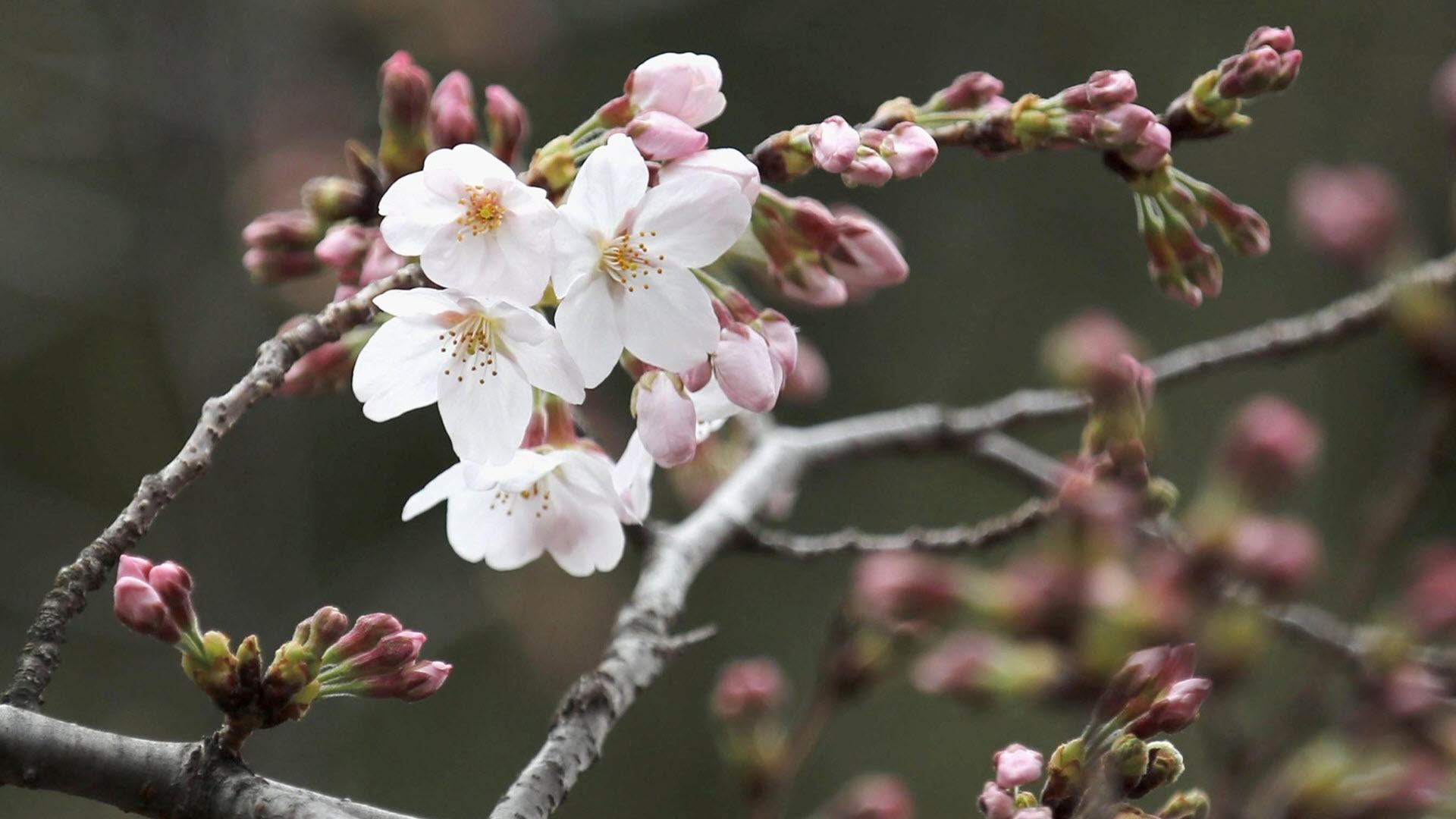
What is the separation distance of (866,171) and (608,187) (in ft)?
0.43

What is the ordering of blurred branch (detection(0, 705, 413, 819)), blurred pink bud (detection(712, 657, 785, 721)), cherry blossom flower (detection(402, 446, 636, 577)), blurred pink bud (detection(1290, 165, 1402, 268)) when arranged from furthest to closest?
blurred pink bud (detection(1290, 165, 1402, 268)), blurred pink bud (detection(712, 657, 785, 721)), cherry blossom flower (detection(402, 446, 636, 577)), blurred branch (detection(0, 705, 413, 819))

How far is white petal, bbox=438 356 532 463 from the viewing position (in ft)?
2.19

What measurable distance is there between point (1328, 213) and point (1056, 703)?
0.72 metres

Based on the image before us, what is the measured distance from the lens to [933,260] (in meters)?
4.04

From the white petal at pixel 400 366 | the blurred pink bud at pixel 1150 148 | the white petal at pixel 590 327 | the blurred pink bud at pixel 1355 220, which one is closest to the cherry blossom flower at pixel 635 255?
the white petal at pixel 590 327

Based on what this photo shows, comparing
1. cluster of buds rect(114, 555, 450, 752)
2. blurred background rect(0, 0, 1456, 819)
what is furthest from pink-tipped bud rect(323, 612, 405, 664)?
blurred background rect(0, 0, 1456, 819)

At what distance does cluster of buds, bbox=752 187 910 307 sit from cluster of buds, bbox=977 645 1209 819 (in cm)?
26

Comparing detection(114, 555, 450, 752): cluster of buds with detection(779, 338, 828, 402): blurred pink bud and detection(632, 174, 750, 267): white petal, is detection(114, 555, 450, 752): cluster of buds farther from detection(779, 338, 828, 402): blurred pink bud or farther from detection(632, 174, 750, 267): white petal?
detection(779, 338, 828, 402): blurred pink bud

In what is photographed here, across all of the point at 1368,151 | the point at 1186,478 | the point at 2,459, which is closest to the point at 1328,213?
the point at 1186,478

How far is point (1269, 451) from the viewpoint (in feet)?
3.82

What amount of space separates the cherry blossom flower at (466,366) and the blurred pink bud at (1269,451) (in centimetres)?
75

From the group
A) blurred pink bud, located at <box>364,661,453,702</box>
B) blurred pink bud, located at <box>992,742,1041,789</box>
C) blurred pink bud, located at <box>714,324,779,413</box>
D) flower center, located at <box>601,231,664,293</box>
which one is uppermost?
flower center, located at <box>601,231,664,293</box>

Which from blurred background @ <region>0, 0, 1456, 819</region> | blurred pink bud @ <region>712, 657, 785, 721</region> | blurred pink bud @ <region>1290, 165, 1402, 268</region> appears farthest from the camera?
blurred background @ <region>0, 0, 1456, 819</region>

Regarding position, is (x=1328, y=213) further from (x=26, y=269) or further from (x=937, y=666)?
(x=26, y=269)
